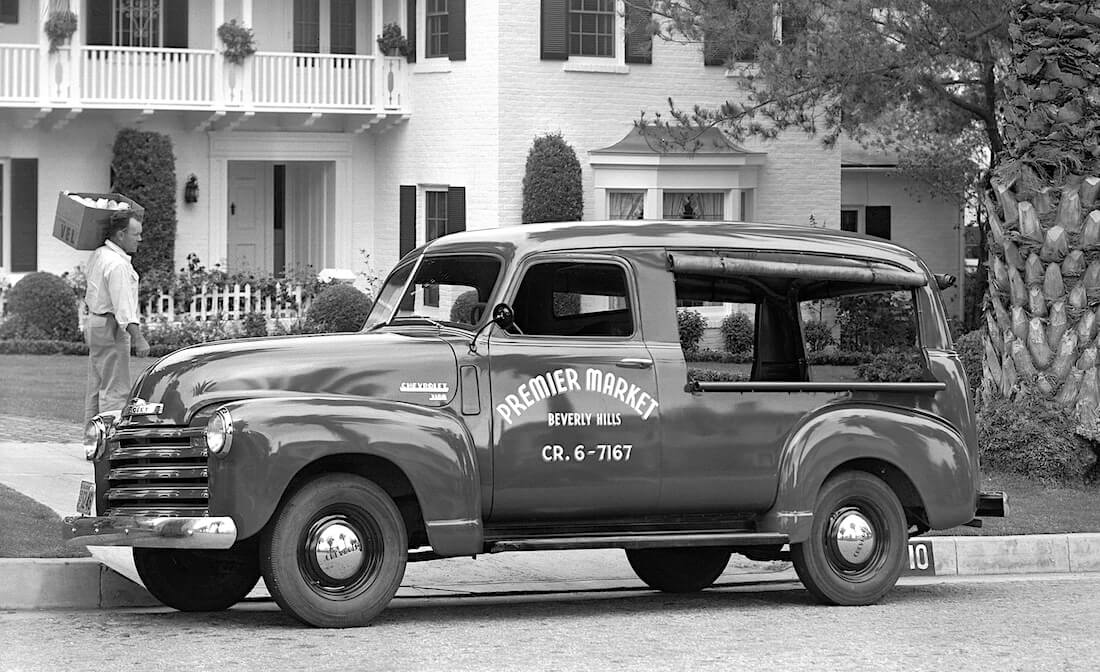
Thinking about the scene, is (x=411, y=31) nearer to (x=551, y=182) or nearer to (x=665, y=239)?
(x=551, y=182)

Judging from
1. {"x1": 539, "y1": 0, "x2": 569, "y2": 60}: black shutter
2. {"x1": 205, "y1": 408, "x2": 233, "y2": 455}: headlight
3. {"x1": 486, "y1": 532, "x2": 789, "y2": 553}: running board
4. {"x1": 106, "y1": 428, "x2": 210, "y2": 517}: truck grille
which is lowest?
{"x1": 486, "y1": 532, "x2": 789, "y2": 553}: running board

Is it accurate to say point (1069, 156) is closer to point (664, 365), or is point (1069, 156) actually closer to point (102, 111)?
point (664, 365)

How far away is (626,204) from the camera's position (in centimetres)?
2914

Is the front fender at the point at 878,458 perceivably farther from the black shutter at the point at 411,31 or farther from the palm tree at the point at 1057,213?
the black shutter at the point at 411,31

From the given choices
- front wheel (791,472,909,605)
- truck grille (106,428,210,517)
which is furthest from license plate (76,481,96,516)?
front wheel (791,472,909,605)

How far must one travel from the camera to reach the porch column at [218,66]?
93.5ft

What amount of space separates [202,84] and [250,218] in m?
3.80

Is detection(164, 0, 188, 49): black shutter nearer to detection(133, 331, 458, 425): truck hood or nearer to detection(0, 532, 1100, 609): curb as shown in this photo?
detection(0, 532, 1100, 609): curb

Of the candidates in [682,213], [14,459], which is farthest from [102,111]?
[14,459]

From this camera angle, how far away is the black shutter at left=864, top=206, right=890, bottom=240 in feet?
118

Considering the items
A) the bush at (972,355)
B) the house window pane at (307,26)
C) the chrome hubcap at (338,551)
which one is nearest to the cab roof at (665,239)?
the chrome hubcap at (338,551)

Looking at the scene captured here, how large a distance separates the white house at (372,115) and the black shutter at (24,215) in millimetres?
25

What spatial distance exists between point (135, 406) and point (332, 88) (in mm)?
20989

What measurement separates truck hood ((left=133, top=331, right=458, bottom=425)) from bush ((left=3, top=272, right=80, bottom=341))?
18007 mm
